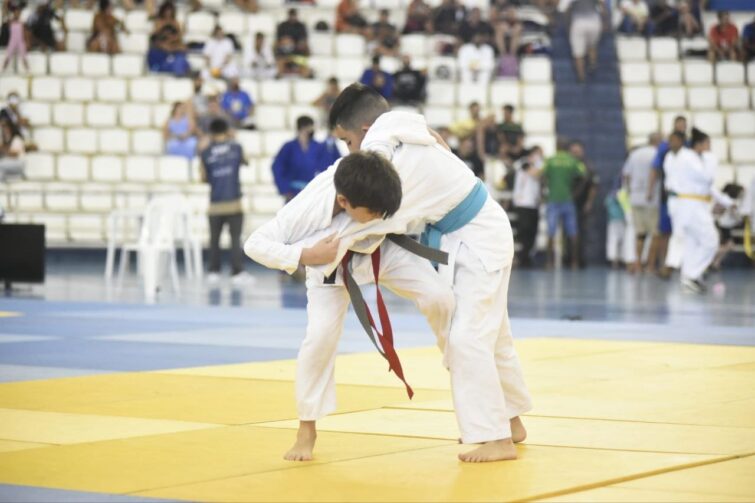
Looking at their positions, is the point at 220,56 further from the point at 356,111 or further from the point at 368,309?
the point at 368,309

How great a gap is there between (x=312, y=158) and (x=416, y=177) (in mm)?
12770

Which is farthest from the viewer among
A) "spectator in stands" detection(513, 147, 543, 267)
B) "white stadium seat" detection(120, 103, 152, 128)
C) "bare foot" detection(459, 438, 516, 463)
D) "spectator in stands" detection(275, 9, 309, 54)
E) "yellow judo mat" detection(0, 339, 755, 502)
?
"spectator in stands" detection(275, 9, 309, 54)

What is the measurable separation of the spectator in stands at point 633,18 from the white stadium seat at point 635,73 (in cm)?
117

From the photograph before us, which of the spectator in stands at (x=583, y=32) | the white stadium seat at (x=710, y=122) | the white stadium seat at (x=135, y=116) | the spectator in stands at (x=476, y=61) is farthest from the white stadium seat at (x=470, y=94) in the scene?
the white stadium seat at (x=135, y=116)

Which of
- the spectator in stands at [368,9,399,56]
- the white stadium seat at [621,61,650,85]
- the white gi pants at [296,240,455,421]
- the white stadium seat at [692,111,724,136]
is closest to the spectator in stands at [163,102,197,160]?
the spectator in stands at [368,9,399,56]

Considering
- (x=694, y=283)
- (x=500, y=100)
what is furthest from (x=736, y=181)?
(x=694, y=283)

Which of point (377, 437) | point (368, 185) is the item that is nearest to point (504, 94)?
point (377, 437)

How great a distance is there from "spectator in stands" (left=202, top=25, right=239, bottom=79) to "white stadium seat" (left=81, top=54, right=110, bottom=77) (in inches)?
66.7

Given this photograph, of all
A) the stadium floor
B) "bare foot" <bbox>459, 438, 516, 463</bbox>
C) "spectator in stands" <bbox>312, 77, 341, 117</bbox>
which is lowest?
the stadium floor

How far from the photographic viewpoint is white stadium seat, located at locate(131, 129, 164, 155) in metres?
23.2

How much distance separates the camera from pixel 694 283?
55.2ft

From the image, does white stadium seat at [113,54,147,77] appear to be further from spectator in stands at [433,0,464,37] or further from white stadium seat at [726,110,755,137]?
white stadium seat at [726,110,755,137]

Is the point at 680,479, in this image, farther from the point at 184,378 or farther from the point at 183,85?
the point at 183,85

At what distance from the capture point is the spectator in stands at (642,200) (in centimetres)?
2158
